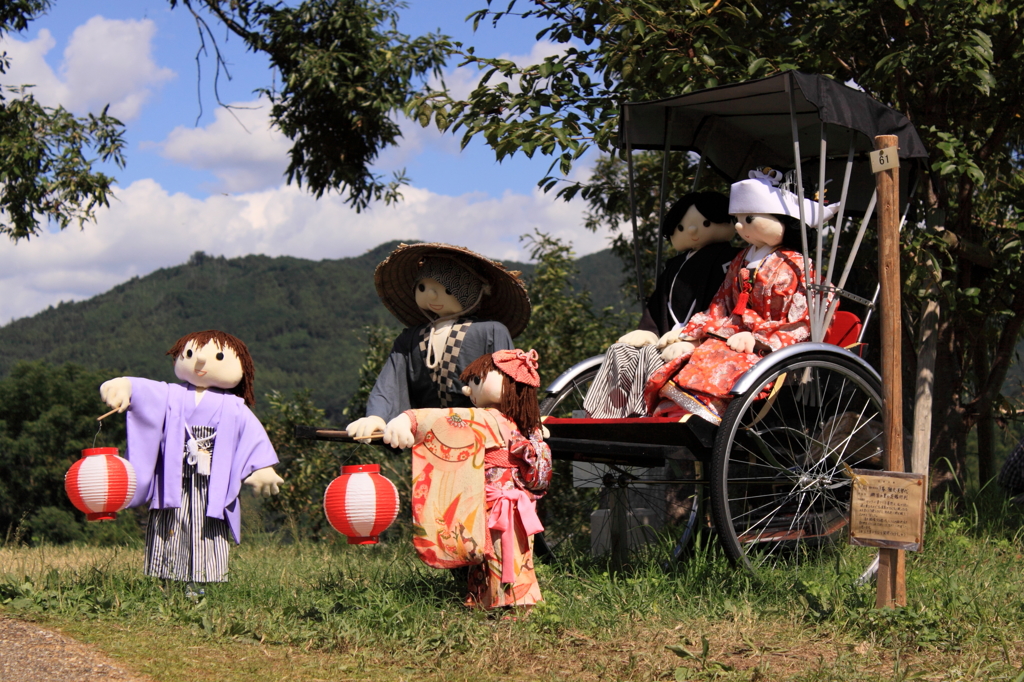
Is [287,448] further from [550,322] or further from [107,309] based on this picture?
[107,309]

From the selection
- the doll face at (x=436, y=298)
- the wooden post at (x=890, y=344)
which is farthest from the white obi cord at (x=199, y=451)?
the wooden post at (x=890, y=344)

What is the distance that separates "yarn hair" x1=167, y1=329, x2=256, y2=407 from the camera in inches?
162

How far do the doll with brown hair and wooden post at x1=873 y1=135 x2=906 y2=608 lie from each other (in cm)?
244

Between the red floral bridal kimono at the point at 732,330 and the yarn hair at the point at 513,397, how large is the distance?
2.16ft

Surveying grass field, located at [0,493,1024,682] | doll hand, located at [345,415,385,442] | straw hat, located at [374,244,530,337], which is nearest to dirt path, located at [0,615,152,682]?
grass field, located at [0,493,1024,682]

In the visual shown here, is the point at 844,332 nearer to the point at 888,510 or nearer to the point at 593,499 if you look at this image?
the point at 888,510

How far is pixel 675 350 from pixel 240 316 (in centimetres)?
8944

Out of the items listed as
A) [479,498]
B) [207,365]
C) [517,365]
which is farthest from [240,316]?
[479,498]

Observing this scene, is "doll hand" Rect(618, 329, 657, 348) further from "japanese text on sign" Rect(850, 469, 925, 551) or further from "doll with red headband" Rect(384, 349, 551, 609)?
"japanese text on sign" Rect(850, 469, 925, 551)

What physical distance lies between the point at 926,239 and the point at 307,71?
184 inches

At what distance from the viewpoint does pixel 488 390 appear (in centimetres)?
374

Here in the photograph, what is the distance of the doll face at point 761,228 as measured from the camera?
4418mm

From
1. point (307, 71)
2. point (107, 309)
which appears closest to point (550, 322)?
point (307, 71)

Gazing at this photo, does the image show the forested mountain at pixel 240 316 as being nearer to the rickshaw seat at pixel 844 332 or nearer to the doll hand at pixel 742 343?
the rickshaw seat at pixel 844 332
